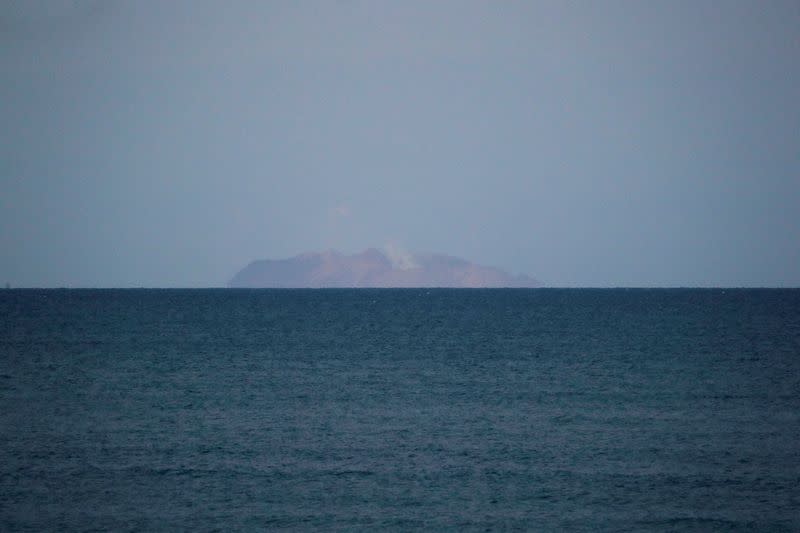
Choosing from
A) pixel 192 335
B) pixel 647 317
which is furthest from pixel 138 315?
pixel 647 317

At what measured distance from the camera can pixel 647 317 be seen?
10894 centimetres

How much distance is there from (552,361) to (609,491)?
31.9 metres

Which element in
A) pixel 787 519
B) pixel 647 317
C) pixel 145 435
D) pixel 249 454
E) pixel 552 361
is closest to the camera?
pixel 787 519

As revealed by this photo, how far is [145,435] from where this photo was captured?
2695cm

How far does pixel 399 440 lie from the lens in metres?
26.4

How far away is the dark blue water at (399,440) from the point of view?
1859 centimetres

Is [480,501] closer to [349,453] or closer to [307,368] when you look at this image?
[349,453]

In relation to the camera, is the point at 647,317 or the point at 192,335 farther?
the point at 647,317

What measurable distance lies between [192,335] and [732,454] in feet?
189

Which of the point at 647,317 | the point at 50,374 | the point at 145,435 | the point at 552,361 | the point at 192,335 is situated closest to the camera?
the point at 145,435

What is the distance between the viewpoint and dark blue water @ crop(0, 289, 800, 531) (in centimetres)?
1859

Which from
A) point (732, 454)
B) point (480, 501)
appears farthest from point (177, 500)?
point (732, 454)

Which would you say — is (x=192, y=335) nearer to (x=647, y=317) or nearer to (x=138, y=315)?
(x=138, y=315)

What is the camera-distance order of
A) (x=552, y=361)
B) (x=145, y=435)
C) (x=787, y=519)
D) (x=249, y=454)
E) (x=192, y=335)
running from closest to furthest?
(x=787, y=519)
(x=249, y=454)
(x=145, y=435)
(x=552, y=361)
(x=192, y=335)
